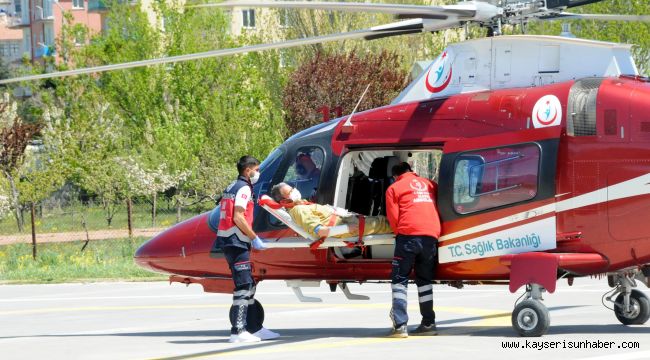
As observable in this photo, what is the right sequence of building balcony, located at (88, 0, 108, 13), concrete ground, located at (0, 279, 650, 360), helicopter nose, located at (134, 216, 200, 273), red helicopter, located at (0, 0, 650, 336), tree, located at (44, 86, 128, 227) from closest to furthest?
concrete ground, located at (0, 279, 650, 360), red helicopter, located at (0, 0, 650, 336), helicopter nose, located at (134, 216, 200, 273), tree, located at (44, 86, 128, 227), building balcony, located at (88, 0, 108, 13)

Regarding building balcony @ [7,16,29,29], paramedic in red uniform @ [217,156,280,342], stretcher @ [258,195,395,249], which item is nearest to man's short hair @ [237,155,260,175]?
paramedic in red uniform @ [217,156,280,342]

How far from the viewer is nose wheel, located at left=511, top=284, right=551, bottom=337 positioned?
1276cm

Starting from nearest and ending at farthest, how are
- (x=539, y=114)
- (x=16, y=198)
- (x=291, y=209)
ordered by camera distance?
(x=539, y=114) < (x=291, y=209) < (x=16, y=198)

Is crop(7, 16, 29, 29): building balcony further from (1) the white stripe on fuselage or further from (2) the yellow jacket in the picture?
(1) the white stripe on fuselage

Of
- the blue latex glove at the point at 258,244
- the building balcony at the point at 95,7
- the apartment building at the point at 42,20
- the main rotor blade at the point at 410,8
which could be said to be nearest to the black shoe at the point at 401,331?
the blue latex glove at the point at 258,244

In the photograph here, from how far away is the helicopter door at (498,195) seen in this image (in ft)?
42.4

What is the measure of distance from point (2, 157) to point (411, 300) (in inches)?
1031

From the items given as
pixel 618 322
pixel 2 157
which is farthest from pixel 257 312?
pixel 2 157

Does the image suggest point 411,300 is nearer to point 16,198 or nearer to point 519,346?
point 519,346

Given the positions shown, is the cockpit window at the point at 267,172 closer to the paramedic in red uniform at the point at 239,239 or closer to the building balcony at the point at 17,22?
the paramedic in red uniform at the point at 239,239

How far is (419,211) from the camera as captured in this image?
13320mm

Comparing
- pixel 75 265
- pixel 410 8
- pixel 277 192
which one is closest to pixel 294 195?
pixel 277 192

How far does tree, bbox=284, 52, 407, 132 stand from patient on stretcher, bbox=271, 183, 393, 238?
26675mm

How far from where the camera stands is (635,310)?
13.9 m
